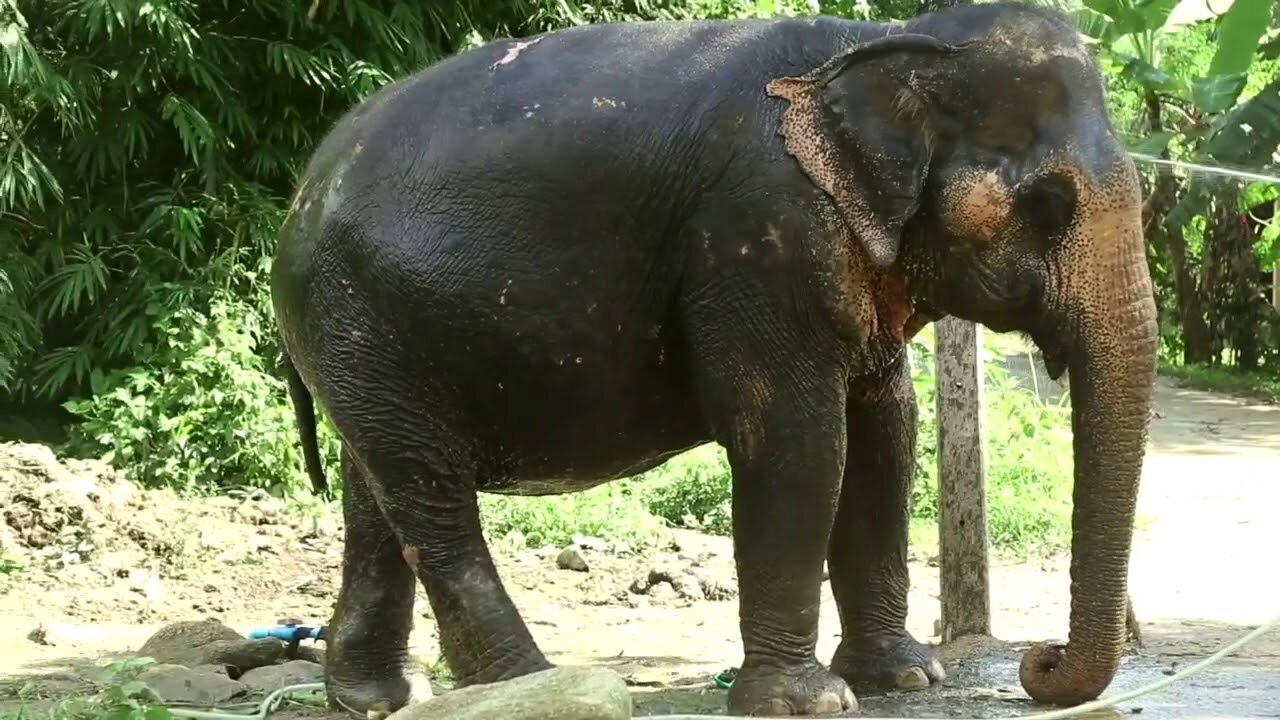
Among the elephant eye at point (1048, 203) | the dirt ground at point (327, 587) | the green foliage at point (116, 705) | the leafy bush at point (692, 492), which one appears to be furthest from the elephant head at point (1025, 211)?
the leafy bush at point (692, 492)

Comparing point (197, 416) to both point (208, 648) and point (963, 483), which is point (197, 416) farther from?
point (963, 483)

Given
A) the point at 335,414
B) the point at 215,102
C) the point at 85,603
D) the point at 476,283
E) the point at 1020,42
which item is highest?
the point at 215,102

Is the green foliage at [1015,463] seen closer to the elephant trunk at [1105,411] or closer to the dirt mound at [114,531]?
the dirt mound at [114,531]

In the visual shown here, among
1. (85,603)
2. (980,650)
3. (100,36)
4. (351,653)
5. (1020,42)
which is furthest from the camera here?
(100,36)

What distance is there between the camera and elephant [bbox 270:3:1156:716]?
4516 millimetres

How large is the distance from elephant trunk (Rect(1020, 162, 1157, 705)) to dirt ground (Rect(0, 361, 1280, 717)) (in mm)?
1961

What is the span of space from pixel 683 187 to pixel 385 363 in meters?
0.97

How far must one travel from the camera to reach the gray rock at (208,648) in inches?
251

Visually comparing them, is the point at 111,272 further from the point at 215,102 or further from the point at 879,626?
the point at 879,626

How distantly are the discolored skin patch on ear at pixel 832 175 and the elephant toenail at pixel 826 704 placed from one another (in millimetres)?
1214

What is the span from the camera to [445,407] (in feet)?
15.9

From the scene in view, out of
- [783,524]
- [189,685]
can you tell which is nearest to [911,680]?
[783,524]

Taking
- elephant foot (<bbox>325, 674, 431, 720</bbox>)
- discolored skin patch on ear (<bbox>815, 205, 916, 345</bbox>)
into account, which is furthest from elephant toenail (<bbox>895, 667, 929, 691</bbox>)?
elephant foot (<bbox>325, 674, 431, 720</bbox>)

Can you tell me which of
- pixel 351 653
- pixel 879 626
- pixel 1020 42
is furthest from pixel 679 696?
pixel 1020 42
